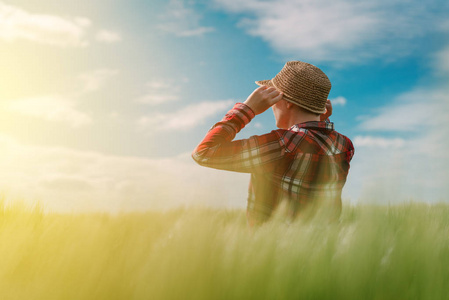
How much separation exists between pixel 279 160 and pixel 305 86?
551mm

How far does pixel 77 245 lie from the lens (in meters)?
1.40

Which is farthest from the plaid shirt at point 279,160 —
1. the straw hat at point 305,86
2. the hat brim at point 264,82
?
the hat brim at point 264,82

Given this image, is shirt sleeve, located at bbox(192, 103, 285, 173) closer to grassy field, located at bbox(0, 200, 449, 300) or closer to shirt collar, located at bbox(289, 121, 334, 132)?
shirt collar, located at bbox(289, 121, 334, 132)

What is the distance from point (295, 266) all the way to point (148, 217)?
2.05 ft

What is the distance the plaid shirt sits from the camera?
7.07 ft

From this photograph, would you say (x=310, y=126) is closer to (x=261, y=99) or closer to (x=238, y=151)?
(x=261, y=99)

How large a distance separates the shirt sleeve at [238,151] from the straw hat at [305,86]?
372 millimetres

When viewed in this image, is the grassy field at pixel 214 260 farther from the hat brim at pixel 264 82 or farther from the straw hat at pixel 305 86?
the hat brim at pixel 264 82

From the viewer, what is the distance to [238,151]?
215cm

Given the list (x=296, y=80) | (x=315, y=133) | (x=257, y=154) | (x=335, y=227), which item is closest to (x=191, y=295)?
(x=335, y=227)

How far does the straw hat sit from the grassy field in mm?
1012

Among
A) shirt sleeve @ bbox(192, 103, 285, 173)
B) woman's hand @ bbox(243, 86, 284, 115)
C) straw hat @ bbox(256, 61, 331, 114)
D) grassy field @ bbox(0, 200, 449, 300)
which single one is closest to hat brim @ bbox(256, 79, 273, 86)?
straw hat @ bbox(256, 61, 331, 114)

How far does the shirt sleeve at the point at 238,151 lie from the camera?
214cm

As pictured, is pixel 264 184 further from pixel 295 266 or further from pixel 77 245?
pixel 77 245
